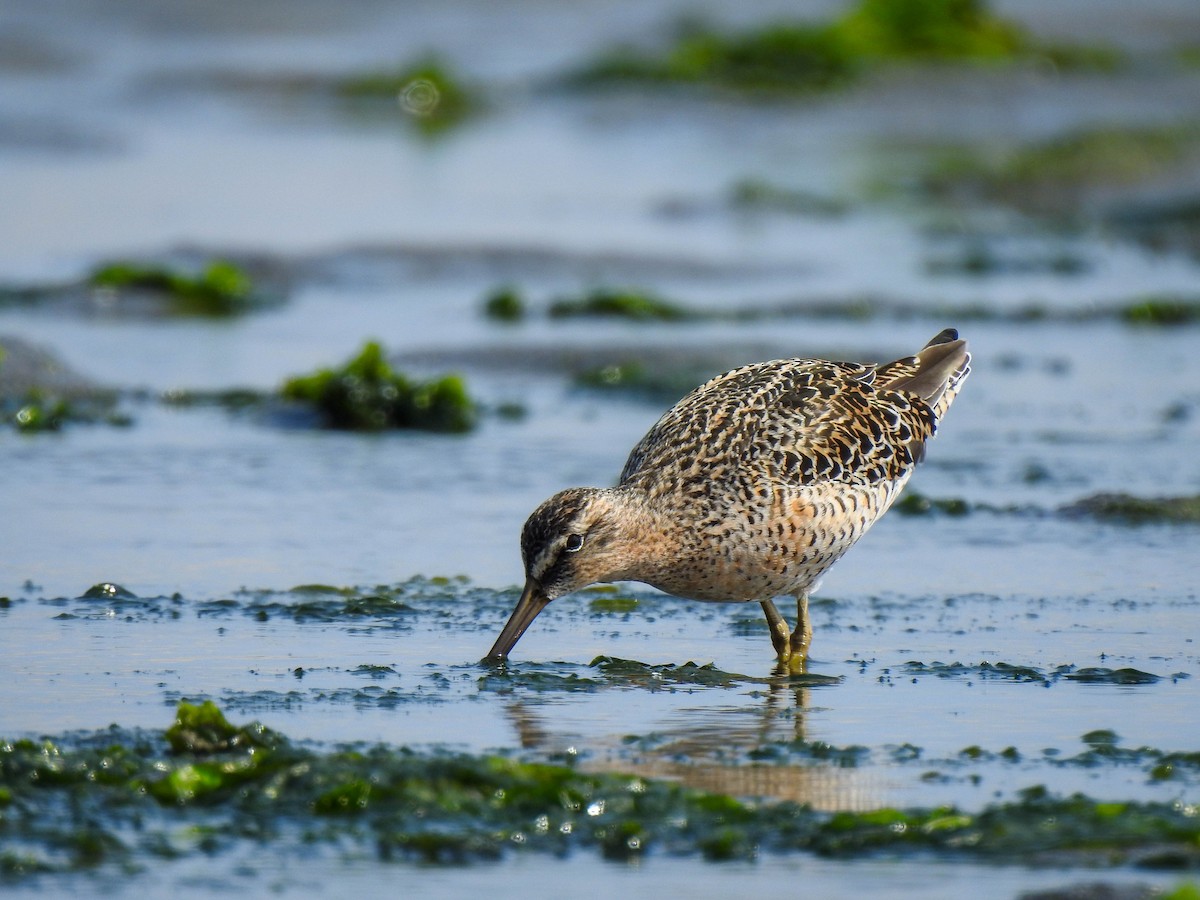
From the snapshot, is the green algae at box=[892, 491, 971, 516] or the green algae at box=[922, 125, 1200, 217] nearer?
the green algae at box=[892, 491, 971, 516]

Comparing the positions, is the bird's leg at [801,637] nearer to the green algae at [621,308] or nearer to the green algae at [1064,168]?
the green algae at [621,308]

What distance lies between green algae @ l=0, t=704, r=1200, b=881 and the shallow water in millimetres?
130

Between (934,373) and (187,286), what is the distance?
7304 millimetres

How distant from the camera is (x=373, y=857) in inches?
215

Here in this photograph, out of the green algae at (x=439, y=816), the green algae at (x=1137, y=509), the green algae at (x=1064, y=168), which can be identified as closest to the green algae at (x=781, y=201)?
the green algae at (x=1064, y=168)

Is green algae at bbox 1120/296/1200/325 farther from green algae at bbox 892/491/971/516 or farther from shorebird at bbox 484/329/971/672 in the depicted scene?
shorebird at bbox 484/329/971/672

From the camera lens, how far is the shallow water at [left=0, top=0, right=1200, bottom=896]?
6465mm

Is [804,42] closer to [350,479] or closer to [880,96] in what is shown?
[880,96]

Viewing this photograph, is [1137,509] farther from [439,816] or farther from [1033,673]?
[439,816]

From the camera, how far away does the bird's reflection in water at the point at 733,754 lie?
6000 mm

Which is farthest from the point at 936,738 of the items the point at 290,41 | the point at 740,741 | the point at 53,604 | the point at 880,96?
the point at 290,41

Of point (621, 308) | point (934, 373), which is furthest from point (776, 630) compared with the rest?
point (621, 308)

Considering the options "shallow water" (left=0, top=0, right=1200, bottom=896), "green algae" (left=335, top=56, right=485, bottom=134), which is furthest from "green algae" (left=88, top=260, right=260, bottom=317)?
"green algae" (left=335, top=56, right=485, bottom=134)

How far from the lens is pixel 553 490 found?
32.9 ft
